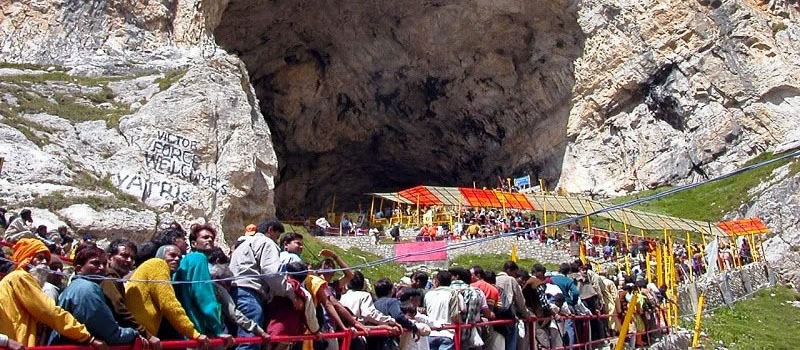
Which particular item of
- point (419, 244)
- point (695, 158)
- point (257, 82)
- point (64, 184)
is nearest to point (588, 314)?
point (64, 184)

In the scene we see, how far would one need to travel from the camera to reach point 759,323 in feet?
58.1

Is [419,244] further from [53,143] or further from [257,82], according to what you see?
[257,82]

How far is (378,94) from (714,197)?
1575 cm

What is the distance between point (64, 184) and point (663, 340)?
11.2 meters

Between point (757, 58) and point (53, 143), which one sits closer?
point (53, 143)

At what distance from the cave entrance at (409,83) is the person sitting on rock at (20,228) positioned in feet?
66.3

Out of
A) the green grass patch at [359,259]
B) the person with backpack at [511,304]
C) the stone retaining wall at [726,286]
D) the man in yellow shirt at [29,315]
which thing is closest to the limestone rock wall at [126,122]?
the green grass patch at [359,259]

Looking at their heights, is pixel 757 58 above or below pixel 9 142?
above

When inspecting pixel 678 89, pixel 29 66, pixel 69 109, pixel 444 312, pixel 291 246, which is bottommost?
pixel 444 312

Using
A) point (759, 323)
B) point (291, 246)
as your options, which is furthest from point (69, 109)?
point (759, 323)

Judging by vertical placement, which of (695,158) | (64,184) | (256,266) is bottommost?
(256,266)

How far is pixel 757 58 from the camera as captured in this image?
30.8 meters

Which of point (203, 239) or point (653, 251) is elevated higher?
point (653, 251)

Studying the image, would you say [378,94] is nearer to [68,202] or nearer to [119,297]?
[68,202]
